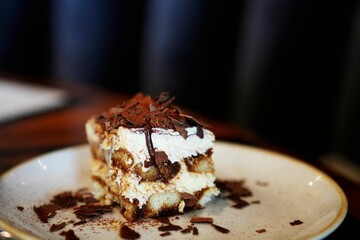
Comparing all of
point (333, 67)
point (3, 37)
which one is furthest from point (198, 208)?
point (3, 37)

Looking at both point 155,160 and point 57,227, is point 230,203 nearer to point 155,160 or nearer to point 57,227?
point 155,160

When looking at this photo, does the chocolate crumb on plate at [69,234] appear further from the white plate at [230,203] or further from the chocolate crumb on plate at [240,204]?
the chocolate crumb on plate at [240,204]

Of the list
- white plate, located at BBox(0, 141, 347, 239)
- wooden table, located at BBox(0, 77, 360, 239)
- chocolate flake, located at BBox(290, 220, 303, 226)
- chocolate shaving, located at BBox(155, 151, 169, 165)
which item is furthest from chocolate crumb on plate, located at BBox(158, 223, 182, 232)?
wooden table, located at BBox(0, 77, 360, 239)

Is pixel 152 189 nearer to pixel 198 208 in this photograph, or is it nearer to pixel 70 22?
pixel 198 208

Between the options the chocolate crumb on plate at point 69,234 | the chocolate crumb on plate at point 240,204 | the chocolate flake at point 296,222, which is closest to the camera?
the chocolate crumb on plate at point 69,234

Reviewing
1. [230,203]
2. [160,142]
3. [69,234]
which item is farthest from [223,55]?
[69,234]

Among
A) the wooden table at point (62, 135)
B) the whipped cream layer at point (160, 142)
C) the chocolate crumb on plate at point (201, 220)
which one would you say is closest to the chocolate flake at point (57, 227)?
the whipped cream layer at point (160, 142)
